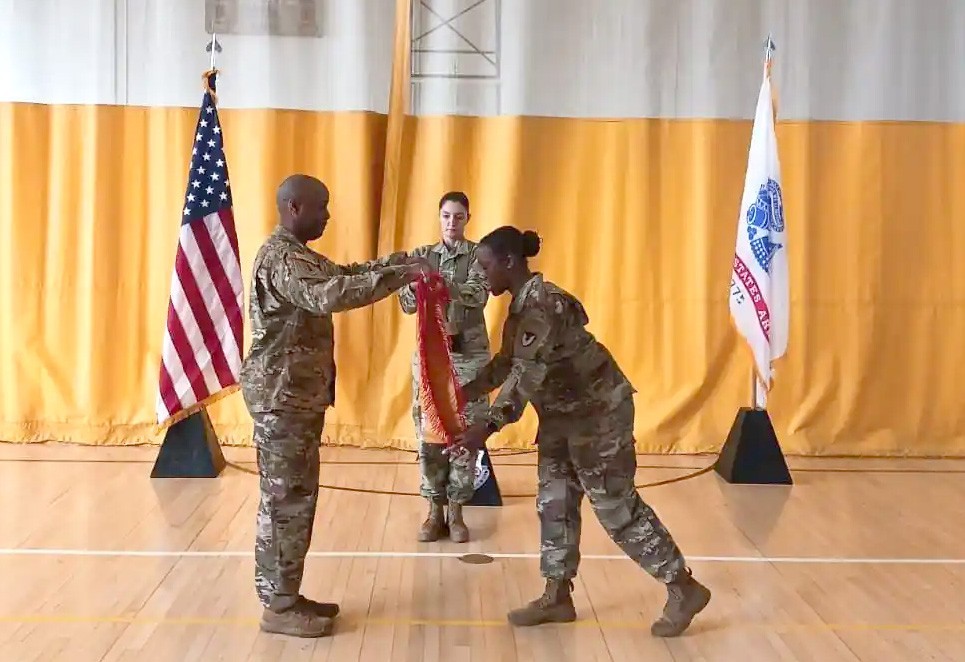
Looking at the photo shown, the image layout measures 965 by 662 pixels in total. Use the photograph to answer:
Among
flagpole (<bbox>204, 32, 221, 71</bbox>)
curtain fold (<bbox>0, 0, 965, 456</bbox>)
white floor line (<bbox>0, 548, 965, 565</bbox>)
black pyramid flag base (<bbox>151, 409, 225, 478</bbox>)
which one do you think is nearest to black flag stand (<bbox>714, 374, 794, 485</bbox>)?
curtain fold (<bbox>0, 0, 965, 456</bbox>)

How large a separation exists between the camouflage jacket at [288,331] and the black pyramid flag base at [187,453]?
6.95 feet

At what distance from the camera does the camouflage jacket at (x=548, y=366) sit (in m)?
2.81

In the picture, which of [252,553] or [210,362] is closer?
[252,553]

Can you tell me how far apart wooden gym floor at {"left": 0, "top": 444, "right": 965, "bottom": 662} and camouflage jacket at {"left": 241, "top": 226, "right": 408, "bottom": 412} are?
0.72 meters

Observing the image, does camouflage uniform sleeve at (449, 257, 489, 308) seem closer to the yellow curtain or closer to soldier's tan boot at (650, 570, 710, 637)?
soldier's tan boot at (650, 570, 710, 637)

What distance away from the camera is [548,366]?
293 cm

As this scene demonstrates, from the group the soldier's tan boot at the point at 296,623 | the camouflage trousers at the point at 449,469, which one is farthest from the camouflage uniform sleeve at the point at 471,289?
the soldier's tan boot at the point at 296,623

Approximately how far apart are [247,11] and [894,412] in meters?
4.20

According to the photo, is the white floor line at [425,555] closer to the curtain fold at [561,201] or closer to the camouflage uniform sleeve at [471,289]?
the camouflage uniform sleeve at [471,289]

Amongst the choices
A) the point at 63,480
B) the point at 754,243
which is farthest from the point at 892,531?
the point at 63,480

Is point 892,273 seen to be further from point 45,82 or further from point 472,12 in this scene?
point 45,82

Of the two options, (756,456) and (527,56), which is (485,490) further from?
(527,56)

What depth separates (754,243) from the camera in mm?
5023

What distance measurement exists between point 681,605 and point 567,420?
65 cm
